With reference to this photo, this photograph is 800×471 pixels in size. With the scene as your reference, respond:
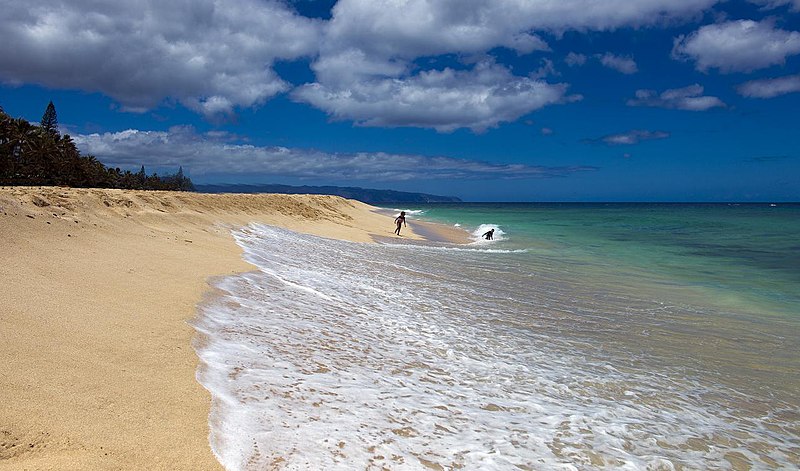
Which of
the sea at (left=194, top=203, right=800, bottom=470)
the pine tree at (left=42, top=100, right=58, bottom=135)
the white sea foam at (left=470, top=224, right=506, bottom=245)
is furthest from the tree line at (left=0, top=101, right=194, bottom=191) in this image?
the sea at (left=194, top=203, right=800, bottom=470)

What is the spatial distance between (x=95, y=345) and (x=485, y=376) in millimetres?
4128

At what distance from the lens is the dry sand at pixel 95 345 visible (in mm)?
3176

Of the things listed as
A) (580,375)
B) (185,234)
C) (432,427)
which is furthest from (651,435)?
(185,234)

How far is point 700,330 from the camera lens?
9.06m

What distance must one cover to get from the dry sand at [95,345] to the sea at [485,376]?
0.35m

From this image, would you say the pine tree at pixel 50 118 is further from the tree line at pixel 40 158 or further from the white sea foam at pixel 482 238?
the white sea foam at pixel 482 238

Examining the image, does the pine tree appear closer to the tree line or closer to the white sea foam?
the tree line

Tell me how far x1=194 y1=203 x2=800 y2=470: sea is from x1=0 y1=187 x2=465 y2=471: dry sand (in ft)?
1.16

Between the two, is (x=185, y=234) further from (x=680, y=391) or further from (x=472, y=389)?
(x=680, y=391)

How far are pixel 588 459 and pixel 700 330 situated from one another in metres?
6.51

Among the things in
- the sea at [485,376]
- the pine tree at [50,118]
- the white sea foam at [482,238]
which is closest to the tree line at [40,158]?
the pine tree at [50,118]

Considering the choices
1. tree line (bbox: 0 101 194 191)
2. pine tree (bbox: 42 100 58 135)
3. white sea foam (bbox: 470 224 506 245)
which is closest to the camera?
white sea foam (bbox: 470 224 506 245)

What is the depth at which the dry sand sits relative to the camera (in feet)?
10.4

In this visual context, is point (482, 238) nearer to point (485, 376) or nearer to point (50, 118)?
point (485, 376)
